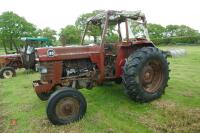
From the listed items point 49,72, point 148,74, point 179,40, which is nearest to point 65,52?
point 49,72

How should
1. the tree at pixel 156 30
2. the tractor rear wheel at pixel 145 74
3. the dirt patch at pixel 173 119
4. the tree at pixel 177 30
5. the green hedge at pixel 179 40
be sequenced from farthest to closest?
the tree at pixel 177 30 < the tree at pixel 156 30 < the green hedge at pixel 179 40 < the tractor rear wheel at pixel 145 74 < the dirt patch at pixel 173 119

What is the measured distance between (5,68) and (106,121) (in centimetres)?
918

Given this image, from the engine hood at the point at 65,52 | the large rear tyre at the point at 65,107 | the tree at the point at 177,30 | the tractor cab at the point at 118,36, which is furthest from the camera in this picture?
the tree at the point at 177,30

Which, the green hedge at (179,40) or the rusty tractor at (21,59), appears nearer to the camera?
the rusty tractor at (21,59)

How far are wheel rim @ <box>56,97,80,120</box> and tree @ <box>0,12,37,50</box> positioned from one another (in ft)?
175

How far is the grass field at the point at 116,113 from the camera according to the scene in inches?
227

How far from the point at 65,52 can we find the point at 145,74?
6.85ft

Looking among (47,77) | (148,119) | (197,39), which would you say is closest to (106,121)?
(148,119)

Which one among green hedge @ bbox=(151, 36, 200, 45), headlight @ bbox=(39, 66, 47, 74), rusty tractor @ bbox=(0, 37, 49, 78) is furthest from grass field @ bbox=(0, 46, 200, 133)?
green hedge @ bbox=(151, 36, 200, 45)

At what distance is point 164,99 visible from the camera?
7.48 m

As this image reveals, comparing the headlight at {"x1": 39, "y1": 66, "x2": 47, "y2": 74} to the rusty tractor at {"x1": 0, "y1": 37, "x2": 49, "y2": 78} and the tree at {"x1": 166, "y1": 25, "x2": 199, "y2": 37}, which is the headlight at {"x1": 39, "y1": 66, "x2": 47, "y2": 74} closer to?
the rusty tractor at {"x1": 0, "y1": 37, "x2": 49, "y2": 78}

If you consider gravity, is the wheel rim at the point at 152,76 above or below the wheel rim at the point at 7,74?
above

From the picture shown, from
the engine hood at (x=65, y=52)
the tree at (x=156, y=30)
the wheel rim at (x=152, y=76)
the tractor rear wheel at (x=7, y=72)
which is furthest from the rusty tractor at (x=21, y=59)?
the tree at (x=156, y=30)

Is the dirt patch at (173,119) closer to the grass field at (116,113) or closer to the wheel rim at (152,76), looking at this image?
the grass field at (116,113)
